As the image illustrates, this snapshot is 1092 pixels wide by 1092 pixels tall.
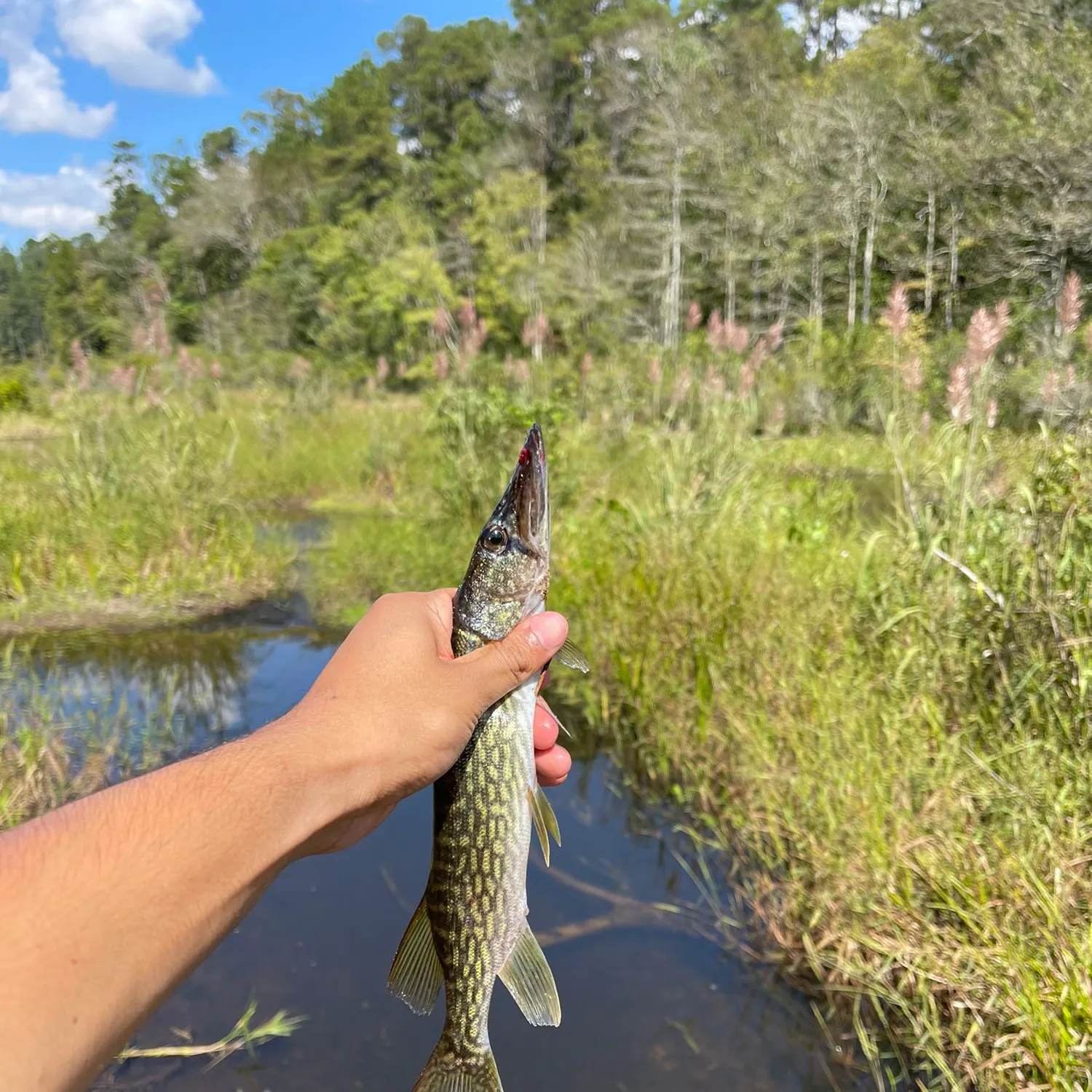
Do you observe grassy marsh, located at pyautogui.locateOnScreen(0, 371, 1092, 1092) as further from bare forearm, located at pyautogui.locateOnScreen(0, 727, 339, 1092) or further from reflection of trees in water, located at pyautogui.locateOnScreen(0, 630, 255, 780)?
bare forearm, located at pyautogui.locateOnScreen(0, 727, 339, 1092)

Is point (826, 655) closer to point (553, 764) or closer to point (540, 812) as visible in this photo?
point (553, 764)

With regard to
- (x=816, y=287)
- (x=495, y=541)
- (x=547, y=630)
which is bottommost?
(x=547, y=630)

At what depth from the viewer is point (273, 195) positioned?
45000 millimetres

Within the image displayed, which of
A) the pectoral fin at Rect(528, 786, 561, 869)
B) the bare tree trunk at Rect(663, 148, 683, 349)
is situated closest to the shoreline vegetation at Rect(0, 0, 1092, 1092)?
the pectoral fin at Rect(528, 786, 561, 869)

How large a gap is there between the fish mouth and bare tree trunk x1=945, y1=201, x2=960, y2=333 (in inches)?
912

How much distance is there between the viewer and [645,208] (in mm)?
30625

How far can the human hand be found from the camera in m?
1.41

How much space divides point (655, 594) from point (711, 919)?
1.77 m

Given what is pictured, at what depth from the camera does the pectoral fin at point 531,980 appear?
1.60 meters

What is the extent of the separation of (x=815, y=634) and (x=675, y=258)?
2595 cm

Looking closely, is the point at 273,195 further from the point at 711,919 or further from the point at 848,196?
the point at 711,919

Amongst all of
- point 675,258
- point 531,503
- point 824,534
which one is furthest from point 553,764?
point 675,258

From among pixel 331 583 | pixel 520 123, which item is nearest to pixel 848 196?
pixel 520 123

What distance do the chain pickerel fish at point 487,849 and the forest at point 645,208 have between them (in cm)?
340
